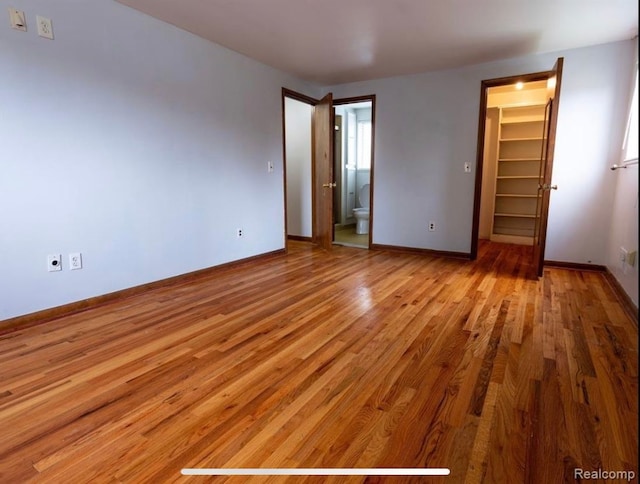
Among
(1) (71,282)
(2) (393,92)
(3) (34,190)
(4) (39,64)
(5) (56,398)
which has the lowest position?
(5) (56,398)

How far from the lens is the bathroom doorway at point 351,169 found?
642cm

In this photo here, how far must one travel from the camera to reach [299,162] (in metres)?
5.41

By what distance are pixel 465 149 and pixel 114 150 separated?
366 centimetres

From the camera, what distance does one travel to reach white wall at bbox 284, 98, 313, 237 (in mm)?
5305

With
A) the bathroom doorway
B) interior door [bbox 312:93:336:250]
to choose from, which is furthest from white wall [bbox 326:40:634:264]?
the bathroom doorway

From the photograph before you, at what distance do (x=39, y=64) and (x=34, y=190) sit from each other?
2.65ft

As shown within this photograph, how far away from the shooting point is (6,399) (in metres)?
1.56

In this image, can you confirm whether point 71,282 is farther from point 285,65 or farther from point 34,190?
point 285,65

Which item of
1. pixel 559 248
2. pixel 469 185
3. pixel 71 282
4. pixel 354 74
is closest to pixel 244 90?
pixel 354 74

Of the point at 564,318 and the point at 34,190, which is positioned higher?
the point at 34,190

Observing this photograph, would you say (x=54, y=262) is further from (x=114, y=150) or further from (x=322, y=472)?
(x=322, y=472)

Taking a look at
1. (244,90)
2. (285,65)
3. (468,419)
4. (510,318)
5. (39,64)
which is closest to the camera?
(468,419)

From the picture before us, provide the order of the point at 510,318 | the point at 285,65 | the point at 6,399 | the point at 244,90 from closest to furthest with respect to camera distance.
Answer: the point at 6,399 < the point at 510,318 < the point at 244,90 < the point at 285,65

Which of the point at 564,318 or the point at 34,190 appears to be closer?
the point at 34,190
